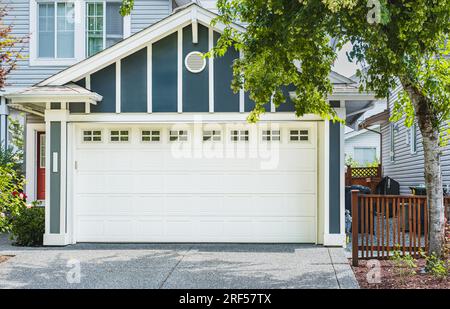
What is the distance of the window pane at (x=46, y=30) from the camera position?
15.9 m

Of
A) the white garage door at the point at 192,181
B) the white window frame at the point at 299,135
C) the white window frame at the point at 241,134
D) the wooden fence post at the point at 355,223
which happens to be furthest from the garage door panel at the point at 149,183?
the wooden fence post at the point at 355,223

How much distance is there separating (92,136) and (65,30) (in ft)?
16.9

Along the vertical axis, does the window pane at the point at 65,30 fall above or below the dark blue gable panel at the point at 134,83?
above

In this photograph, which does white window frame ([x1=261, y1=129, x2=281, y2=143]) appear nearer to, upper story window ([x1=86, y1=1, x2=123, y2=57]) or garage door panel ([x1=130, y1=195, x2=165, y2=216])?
garage door panel ([x1=130, y1=195, x2=165, y2=216])

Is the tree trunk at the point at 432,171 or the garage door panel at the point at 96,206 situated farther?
the garage door panel at the point at 96,206

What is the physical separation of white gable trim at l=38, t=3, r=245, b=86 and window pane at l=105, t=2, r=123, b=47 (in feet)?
15.3

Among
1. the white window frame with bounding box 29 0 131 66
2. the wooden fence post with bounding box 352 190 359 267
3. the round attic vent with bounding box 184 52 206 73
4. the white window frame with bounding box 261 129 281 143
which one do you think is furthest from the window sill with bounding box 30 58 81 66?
the wooden fence post with bounding box 352 190 359 267

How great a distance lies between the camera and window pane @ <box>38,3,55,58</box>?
52.0 feet

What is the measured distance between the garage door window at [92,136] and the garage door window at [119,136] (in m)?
0.25

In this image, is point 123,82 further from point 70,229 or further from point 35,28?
point 35,28

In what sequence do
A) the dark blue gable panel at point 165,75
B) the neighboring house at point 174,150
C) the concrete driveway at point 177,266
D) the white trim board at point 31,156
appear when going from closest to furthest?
the concrete driveway at point 177,266 → the neighboring house at point 174,150 → the dark blue gable panel at point 165,75 → the white trim board at point 31,156

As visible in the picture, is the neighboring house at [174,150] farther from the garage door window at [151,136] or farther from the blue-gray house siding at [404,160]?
the blue-gray house siding at [404,160]
